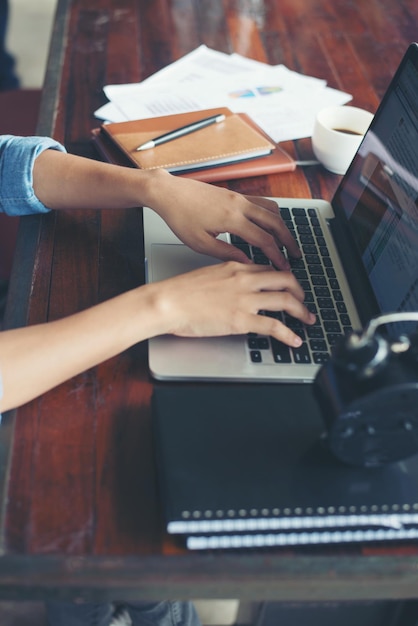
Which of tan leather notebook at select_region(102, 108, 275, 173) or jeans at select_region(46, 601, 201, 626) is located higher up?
tan leather notebook at select_region(102, 108, 275, 173)

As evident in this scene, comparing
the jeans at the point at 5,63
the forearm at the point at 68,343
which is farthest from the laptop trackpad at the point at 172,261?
the jeans at the point at 5,63

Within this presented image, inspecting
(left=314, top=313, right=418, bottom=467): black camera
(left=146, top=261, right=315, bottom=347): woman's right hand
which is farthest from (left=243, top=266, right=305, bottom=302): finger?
(left=314, top=313, right=418, bottom=467): black camera

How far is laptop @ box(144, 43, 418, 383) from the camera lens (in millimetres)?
767

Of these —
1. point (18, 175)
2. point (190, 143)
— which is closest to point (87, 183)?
point (18, 175)

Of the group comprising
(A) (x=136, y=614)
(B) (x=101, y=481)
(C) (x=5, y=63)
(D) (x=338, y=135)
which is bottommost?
(C) (x=5, y=63)

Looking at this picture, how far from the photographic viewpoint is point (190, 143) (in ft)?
3.65

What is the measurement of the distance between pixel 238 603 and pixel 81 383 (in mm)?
664

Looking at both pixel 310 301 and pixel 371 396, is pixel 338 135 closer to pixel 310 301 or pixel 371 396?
pixel 310 301

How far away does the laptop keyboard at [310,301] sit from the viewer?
30.9 inches

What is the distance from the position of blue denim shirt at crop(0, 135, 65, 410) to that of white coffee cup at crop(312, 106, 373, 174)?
46 cm

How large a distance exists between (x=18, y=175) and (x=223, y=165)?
1.08 feet

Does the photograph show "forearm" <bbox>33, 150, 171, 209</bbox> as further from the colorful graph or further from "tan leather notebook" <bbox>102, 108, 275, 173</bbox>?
the colorful graph

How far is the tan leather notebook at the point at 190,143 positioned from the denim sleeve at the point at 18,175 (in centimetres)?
15

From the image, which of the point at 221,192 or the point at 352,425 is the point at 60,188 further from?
the point at 352,425
